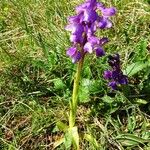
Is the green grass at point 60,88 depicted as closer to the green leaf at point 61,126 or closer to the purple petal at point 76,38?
the green leaf at point 61,126

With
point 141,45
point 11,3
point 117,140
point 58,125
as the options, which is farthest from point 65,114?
point 11,3

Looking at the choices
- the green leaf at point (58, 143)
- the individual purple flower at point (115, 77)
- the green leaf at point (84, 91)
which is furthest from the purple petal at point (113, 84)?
the green leaf at point (58, 143)

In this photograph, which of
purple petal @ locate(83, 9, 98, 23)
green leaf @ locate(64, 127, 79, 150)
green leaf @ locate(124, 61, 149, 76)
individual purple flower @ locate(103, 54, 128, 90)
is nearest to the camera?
purple petal @ locate(83, 9, 98, 23)

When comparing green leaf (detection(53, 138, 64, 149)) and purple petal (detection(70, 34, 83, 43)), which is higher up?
purple petal (detection(70, 34, 83, 43))

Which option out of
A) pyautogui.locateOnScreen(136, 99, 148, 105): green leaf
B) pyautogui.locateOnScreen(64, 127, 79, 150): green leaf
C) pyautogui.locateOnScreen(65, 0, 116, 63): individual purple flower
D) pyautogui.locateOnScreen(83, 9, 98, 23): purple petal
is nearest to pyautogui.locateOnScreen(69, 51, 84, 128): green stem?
pyautogui.locateOnScreen(64, 127, 79, 150): green leaf

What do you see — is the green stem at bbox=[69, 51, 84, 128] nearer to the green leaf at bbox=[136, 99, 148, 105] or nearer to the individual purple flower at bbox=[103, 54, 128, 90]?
the individual purple flower at bbox=[103, 54, 128, 90]

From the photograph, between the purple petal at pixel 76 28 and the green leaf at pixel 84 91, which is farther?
the green leaf at pixel 84 91

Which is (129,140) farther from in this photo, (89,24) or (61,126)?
(89,24)
